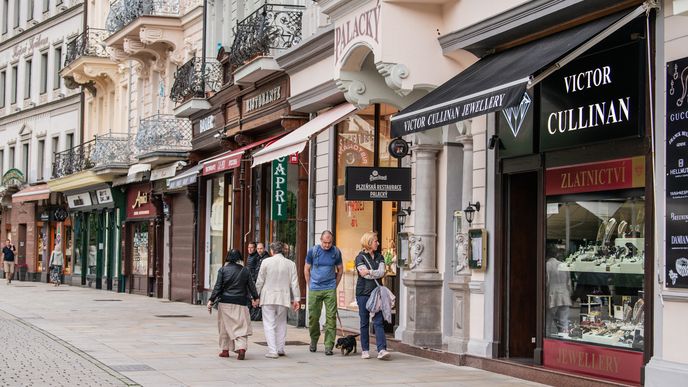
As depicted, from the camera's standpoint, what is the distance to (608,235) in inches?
499

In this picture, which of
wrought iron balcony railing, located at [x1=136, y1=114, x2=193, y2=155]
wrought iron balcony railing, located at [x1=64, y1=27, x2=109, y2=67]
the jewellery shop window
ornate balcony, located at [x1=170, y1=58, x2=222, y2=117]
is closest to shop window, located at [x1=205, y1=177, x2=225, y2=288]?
wrought iron balcony railing, located at [x1=136, y1=114, x2=193, y2=155]

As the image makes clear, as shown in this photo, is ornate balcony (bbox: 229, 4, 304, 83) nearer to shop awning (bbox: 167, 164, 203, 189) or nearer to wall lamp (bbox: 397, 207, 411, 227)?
shop awning (bbox: 167, 164, 203, 189)

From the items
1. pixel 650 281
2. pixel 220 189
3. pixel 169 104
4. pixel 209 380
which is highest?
pixel 169 104

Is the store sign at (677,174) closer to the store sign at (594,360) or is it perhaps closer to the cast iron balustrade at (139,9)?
the store sign at (594,360)

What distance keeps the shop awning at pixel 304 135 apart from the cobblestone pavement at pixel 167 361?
315 centimetres

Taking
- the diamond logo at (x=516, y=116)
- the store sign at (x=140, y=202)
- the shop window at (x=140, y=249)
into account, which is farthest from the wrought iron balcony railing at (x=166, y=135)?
the diamond logo at (x=516, y=116)

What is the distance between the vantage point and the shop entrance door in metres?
14.7

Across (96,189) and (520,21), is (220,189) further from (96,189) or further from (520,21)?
(520,21)

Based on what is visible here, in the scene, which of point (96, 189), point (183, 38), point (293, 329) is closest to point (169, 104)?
point (183, 38)

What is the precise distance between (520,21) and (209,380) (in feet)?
18.1

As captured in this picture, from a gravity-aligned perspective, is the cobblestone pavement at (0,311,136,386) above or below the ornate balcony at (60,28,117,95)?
below

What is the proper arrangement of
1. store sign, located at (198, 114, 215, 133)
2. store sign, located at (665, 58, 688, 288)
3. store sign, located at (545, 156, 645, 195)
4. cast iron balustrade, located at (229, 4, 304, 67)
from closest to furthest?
store sign, located at (665, 58, 688, 288) < store sign, located at (545, 156, 645, 195) < cast iron balustrade, located at (229, 4, 304, 67) < store sign, located at (198, 114, 215, 133)

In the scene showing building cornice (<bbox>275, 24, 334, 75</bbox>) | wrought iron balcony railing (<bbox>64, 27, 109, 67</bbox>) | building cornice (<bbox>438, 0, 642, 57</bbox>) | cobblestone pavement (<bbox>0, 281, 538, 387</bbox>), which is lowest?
cobblestone pavement (<bbox>0, 281, 538, 387</bbox>)

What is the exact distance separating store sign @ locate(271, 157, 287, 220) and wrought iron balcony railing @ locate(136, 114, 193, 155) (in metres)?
8.15
